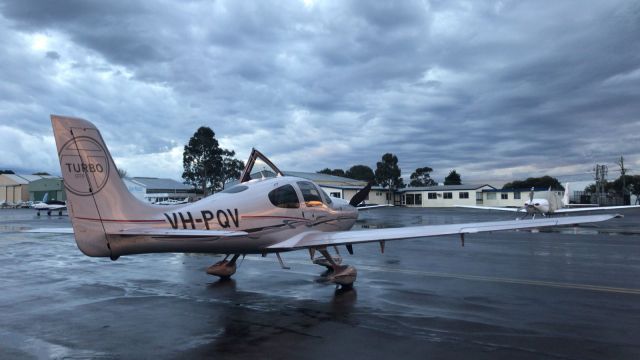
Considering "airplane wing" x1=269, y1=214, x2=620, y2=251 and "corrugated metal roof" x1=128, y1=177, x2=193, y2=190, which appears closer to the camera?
"airplane wing" x1=269, y1=214, x2=620, y2=251

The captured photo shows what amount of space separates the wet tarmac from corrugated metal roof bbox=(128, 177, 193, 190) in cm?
9037

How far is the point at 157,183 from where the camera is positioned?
343ft

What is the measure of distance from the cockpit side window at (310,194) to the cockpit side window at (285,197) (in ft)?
1.01

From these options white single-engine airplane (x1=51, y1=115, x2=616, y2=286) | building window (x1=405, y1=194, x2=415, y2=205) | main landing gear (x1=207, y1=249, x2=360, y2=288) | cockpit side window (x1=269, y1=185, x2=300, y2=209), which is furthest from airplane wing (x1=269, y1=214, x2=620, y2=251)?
building window (x1=405, y1=194, x2=415, y2=205)

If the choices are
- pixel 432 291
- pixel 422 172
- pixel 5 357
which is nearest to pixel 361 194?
pixel 432 291

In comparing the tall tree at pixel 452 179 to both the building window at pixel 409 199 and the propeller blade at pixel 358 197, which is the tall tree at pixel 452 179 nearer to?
the building window at pixel 409 199

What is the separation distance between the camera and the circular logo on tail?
7492 mm

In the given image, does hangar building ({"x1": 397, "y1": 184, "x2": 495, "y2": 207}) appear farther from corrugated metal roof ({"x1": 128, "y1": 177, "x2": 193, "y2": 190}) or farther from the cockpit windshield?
the cockpit windshield

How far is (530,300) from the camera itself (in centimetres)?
884

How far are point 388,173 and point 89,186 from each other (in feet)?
290

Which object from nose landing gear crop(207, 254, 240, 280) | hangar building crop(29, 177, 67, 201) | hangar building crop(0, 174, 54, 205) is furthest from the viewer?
hangar building crop(0, 174, 54, 205)

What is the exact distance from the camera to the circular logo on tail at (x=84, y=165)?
7492 millimetres

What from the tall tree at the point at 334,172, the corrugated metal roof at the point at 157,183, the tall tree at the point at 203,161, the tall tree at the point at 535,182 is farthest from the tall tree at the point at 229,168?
the tall tree at the point at 535,182

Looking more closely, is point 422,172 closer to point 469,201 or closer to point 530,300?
point 469,201
